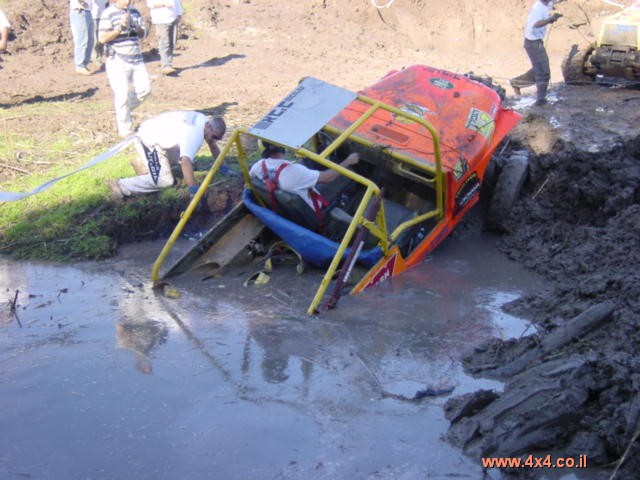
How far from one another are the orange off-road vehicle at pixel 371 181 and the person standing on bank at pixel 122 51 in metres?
3.06

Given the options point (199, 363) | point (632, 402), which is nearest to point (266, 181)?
point (199, 363)

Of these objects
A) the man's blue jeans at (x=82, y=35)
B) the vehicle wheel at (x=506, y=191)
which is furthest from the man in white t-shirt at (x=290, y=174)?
the man's blue jeans at (x=82, y=35)

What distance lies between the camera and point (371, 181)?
6160mm

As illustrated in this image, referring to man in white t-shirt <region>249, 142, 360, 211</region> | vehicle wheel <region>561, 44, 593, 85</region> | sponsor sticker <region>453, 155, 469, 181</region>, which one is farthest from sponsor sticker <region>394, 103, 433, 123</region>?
vehicle wheel <region>561, 44, 593, 85</region>

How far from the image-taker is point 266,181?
20.2ft

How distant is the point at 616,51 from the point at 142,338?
8.91 m

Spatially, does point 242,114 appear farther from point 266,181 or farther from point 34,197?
point 266,181

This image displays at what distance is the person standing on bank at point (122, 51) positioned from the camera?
922 centimetres

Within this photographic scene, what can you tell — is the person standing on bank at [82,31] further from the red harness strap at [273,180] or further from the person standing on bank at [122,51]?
the red harness strap at [273,180]

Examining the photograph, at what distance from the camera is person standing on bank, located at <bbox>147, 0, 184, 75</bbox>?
1195cm

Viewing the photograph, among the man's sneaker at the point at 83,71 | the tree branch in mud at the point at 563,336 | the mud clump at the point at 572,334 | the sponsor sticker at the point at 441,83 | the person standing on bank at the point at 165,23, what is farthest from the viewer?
the man's sneaker at the point at 83,71

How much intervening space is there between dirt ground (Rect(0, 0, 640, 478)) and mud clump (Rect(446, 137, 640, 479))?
11 mm

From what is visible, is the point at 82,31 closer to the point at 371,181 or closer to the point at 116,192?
the point at 116,192

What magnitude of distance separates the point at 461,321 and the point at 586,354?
4.58ft
